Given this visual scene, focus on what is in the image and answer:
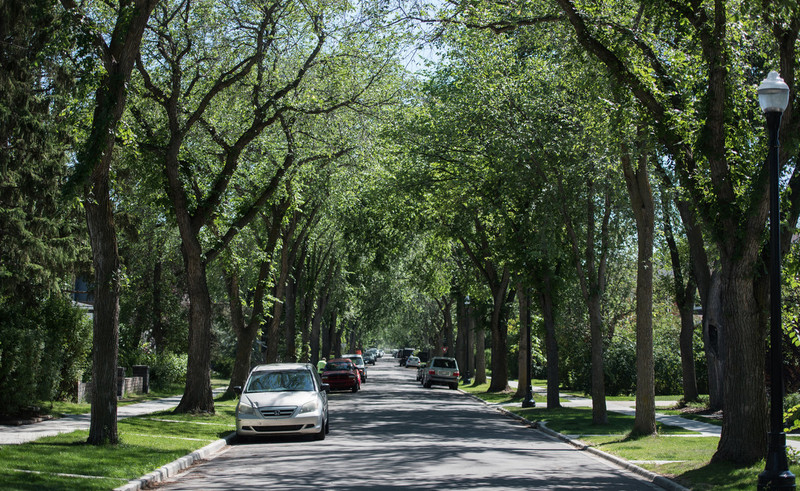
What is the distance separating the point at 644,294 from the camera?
17.6 metres

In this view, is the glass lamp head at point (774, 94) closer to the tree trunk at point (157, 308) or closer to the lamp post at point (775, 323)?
the lamp post at point (775, 323)

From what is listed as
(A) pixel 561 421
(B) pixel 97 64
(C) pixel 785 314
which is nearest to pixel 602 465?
(C) pixel 785 314

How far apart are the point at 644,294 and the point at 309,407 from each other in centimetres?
761

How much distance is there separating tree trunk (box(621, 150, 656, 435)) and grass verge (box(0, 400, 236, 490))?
360 inches

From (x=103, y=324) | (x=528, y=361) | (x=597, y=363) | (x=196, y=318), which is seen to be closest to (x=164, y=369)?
(x=196, y=318)

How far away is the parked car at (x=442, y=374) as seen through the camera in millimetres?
45844

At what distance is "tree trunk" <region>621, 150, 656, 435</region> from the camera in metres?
17.3

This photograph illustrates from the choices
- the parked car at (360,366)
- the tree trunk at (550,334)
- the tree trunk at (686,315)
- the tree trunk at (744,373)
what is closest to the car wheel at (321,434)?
the tree trunk at (744,373)

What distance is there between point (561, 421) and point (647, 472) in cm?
1016

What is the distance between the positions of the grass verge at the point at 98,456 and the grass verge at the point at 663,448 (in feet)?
25.9

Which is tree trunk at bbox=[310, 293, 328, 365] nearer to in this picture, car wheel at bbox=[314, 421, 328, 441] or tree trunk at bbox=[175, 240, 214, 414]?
tree trunk at bbox=[175, 240, 214, 414]

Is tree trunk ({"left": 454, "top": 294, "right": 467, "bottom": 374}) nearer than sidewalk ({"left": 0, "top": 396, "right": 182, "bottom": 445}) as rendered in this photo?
No

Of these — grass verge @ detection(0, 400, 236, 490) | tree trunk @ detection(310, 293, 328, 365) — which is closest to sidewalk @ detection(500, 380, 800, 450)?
grass verge @ detection(0, 400, 236, 490)

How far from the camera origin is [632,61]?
13445 millimetres
